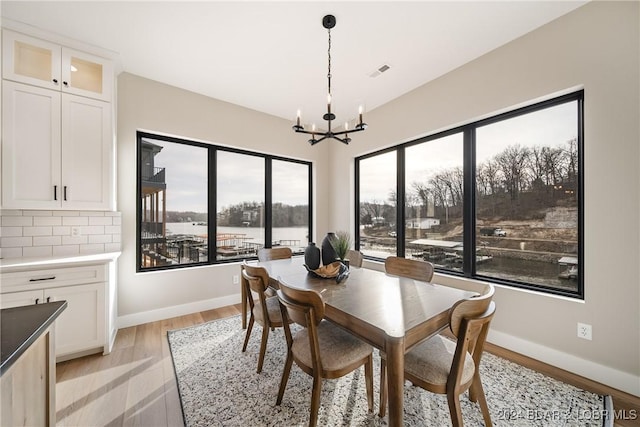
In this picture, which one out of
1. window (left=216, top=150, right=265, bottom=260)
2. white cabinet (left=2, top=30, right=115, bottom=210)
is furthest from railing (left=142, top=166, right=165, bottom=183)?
window (left=216, top=150, right=265, bottom=260)

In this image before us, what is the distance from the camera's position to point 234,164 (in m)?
3.86

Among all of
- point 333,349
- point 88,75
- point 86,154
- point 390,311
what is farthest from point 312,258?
point 88,75

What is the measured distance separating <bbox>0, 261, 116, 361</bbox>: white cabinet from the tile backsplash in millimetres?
527

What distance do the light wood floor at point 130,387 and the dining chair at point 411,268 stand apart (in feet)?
3.49

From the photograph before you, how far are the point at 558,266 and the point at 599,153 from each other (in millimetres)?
979

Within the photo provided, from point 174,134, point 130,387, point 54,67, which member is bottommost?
point 130,387

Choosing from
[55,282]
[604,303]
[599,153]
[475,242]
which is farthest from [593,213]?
[55,282]

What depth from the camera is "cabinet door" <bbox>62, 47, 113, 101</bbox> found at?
2.41m

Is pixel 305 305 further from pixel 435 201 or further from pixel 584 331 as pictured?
pixel 435 201

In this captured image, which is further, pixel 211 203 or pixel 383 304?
pixel 211 203

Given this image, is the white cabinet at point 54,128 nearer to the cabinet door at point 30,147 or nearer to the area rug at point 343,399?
the cabinet door at point 30,147

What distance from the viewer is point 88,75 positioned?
257 cm

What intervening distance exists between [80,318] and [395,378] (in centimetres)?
265

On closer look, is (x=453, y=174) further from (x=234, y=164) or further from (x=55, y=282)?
(x=55, y=282)
